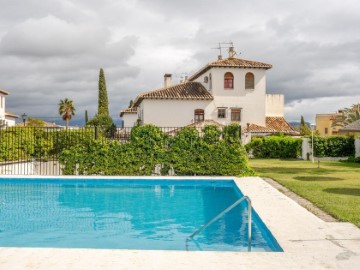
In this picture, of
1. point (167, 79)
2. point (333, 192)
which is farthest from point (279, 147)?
point (333, 192)

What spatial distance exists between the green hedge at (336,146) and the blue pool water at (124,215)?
53.3 ft

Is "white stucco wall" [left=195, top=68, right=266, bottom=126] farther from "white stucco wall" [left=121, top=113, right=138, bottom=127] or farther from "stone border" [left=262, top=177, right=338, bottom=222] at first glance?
"stone border" [left=262, top=177, right=338, bottom=222]

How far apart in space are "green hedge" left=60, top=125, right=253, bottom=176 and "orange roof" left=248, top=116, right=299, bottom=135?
23125 millimetres

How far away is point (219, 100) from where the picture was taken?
1645 inches

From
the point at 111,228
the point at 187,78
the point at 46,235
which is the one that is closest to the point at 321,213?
the point at 111,228

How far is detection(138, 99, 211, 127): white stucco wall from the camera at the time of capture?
40.0 meters

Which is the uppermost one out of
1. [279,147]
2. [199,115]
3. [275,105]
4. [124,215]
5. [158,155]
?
[275,105]

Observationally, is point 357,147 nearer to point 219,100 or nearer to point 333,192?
point 219,100

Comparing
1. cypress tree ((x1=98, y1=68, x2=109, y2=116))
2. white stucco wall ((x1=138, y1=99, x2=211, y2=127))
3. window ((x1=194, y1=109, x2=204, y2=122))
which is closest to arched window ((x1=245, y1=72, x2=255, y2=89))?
window ((x1=194, y1=109, x2=204, y2=122))

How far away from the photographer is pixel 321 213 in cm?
994

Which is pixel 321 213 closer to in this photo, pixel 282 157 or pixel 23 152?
pixel 23 152

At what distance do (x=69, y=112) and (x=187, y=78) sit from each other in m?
27.8

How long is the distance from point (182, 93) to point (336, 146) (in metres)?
15.1

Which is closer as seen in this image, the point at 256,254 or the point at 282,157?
the point at 256,254
